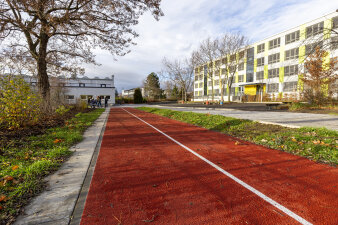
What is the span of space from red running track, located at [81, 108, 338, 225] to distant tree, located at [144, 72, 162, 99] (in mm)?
71021

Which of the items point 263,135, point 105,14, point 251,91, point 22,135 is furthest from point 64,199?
point 251,91

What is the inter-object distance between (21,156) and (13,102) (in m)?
3.28

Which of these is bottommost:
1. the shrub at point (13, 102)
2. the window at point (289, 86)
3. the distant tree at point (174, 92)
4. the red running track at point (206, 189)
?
the red running track at point (206, 189)

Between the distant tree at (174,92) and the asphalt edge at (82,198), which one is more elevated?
the distant tree at (174,92)

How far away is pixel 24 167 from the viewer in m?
3.51

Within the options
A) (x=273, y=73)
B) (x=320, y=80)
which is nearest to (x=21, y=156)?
(x=320, y=80)

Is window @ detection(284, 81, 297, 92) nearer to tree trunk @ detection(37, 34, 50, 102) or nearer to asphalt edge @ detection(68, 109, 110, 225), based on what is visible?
asphalt edge @ detection(68, 109, 110, 225)

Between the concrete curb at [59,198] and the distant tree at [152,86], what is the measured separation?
2815 inches

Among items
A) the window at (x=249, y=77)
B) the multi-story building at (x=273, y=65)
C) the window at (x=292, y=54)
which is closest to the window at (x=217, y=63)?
the multi-story building at (x=273, y=65)

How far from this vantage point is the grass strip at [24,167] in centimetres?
243

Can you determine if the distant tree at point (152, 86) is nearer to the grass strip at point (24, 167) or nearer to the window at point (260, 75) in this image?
the window at point (260, 75)

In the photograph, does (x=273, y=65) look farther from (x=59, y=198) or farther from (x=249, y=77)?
(x=59, y=198)

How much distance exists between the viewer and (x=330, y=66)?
15.3m

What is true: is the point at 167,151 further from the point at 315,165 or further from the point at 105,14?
the point at 105,14
